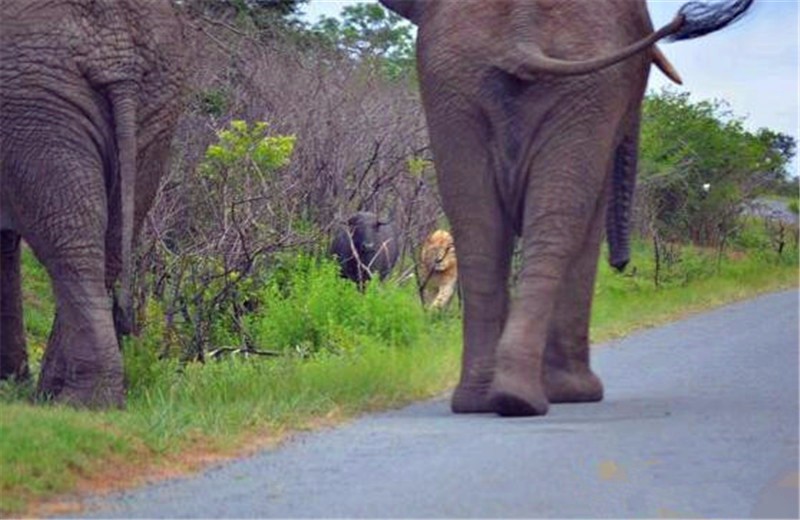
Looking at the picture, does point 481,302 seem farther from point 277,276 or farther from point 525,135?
point 277,276

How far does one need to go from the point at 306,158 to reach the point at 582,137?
8294mm

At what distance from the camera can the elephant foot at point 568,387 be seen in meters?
10.5

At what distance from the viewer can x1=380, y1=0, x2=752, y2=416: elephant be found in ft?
32.0

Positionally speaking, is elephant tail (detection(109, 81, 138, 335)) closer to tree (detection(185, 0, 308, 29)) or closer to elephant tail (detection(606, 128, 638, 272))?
elephant tail (detection(606, 128, 638, 272))

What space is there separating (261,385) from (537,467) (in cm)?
307

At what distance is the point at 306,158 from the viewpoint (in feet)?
59.1

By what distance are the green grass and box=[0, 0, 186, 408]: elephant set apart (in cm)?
38

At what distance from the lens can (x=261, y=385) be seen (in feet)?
34.3

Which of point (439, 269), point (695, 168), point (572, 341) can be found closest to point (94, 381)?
point (572, 341)

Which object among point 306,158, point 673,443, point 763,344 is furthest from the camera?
point 306,158

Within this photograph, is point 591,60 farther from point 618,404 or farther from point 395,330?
point 395,330

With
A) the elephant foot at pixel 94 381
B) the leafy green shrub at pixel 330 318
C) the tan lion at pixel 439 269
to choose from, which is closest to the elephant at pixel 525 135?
the elephant foot at pixel 94 381

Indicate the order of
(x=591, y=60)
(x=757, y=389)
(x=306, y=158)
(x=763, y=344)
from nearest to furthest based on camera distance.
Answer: (x=591, y=60) → (x=757, y=389) → (x=763, y=344) → (x=306, y=158)

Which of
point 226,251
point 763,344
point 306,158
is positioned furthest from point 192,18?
point 763,344
